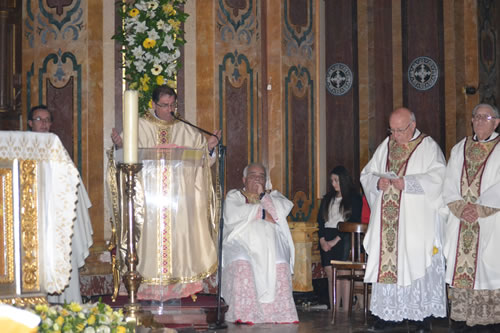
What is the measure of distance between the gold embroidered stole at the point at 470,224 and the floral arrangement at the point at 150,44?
290 centimetres

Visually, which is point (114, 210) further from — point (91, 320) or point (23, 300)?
point (91, 320)

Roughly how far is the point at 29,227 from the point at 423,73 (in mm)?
8348

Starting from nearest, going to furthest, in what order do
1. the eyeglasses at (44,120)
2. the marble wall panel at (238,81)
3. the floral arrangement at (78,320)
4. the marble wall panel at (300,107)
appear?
the floral arrangement at (78,320)
the eyeglasses at (44,120)
the marble wall panel at (238,81)
the marble wall panel at (300,107)

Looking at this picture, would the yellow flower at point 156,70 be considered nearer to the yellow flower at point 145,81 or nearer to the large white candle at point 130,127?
the yellow flower at point 145,81

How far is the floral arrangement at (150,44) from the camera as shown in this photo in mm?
7387

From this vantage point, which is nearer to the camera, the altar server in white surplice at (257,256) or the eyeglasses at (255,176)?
the altar server in white surplice at (257,256)

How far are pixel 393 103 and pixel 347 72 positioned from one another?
82 centimetres

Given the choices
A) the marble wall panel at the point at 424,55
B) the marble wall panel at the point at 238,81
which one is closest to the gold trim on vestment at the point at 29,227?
the marble wall panel at the point at 238,81

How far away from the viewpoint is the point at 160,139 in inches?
278

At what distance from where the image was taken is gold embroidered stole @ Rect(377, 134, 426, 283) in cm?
696

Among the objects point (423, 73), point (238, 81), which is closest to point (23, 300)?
point (238, 81)

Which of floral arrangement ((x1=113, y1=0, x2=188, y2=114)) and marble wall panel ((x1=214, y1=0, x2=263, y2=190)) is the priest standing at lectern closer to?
floral arrangement ((x1=113, y1=0, x2=188, y2=114))

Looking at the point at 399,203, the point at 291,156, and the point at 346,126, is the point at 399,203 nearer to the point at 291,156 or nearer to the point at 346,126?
the point at 291,156

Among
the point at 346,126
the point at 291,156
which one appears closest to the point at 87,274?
the point at 291,156
